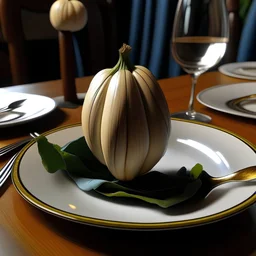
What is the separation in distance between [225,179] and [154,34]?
1.22 meters

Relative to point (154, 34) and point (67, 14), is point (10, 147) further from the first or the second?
point (154, 34)

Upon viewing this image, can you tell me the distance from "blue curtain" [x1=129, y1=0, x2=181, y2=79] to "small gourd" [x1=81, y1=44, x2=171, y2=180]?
114 cm

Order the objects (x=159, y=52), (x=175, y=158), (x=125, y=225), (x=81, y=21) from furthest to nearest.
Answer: (x=159, y=52), (x=81, y=21), (x=175, y=158), (x=125, y=225)

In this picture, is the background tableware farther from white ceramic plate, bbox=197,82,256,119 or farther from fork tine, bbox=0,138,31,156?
white ceramic plate, bbox=197,82,256,119

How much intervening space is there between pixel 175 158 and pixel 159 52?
1.13 metres

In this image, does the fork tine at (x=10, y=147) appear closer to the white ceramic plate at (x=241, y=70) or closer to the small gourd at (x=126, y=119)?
the small gourd at (x=126, y=119)

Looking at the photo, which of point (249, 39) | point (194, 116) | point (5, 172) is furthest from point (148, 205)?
point (249, 39)

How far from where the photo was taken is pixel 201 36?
503mm

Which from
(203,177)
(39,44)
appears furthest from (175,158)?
(39,44)

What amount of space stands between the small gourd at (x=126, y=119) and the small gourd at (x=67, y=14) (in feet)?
0.88

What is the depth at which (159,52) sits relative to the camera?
1.43 metres

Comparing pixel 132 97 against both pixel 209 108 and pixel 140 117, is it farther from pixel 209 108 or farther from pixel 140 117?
pixel 209 108

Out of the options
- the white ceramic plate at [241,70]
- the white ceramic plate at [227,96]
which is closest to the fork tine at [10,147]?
the white ceramic plate at [227,96]

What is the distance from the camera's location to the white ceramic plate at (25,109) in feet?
1.48
